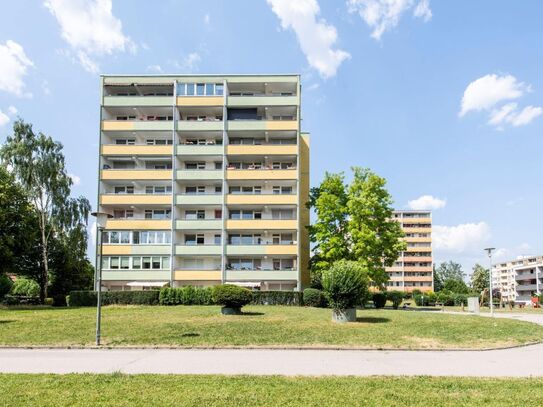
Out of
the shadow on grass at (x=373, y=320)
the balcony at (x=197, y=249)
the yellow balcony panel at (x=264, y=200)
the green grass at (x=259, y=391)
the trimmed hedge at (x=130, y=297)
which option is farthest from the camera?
the yellow balcony panel at (x=264, y=200)

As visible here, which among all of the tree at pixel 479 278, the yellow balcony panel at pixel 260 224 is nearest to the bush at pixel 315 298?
the yellow balcony panel at pixel 260 224

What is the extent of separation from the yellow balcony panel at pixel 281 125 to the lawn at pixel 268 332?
→ 2795 cm

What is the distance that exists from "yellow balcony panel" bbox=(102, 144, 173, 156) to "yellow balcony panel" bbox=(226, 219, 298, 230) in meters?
10.8

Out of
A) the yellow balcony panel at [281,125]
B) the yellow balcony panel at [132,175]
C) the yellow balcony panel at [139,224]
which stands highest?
the yellow balcony panel at [281,125]

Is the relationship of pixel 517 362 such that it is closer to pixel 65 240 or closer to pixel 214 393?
pixel 214 393

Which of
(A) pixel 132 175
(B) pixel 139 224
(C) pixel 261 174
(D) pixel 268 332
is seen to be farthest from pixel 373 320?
(A) pixel 132 175

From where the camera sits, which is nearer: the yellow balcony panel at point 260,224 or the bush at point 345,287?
the bush at point 345,287

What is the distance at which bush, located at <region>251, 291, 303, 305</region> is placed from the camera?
40.7 m

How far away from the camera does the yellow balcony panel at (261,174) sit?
4881cm

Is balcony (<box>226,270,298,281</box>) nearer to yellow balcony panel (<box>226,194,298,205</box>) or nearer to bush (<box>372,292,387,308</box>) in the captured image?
yellow balcony panel (<box>226,194,298,205</box>)

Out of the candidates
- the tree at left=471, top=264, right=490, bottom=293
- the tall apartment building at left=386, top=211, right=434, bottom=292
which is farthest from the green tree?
the tall apartment building at left=386, top=211, right=434, bottom=292

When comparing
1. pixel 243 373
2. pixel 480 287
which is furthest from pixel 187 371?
pixel 480 287

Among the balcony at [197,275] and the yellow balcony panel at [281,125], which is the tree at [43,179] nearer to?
the balcony at [197,275]

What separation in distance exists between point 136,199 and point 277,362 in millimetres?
39053
